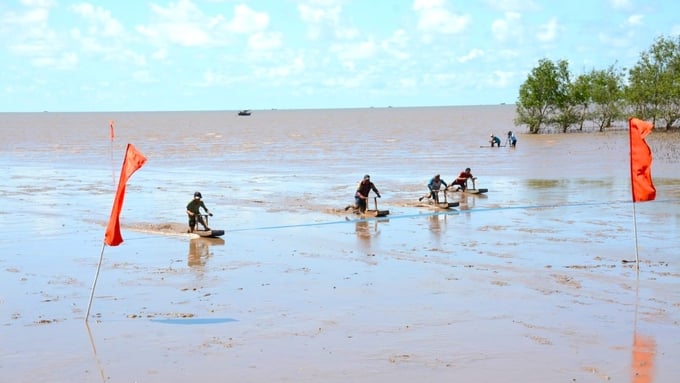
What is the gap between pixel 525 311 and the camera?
42.8 feet

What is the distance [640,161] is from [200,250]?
884 centimetres

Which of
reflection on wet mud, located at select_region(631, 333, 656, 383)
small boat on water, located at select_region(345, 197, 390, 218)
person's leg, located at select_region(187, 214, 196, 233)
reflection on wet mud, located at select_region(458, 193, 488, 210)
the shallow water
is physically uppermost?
person's leg, located at select_region(187, 214, 196, 233)

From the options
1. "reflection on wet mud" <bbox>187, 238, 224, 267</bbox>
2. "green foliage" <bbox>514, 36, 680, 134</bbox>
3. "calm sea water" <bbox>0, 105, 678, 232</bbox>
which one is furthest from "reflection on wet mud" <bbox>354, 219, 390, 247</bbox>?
"green foliage" <bbox>514, 36, 680, 134</bbox>

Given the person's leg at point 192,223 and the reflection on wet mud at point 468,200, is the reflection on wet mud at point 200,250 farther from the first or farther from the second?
the reflection on wet mud at point 468,200

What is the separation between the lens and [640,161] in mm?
16016

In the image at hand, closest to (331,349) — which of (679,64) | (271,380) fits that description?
(271,380)

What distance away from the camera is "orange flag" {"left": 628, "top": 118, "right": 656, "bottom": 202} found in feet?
52.2

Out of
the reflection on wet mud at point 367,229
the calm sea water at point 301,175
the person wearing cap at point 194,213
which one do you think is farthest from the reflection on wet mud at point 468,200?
the person wearing cap at point 194,213

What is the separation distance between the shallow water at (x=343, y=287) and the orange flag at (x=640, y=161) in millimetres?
735

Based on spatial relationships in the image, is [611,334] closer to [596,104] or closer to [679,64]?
[679,64]

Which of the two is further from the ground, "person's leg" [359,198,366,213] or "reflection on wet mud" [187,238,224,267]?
"person's leg" [359,198,366,213]

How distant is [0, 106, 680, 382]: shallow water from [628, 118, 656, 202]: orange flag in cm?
74

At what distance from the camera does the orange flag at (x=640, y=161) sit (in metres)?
15.9

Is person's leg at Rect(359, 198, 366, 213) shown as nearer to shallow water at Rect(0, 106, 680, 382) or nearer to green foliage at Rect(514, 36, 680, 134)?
shallow water at Rect(0, 106, 680, 382)
